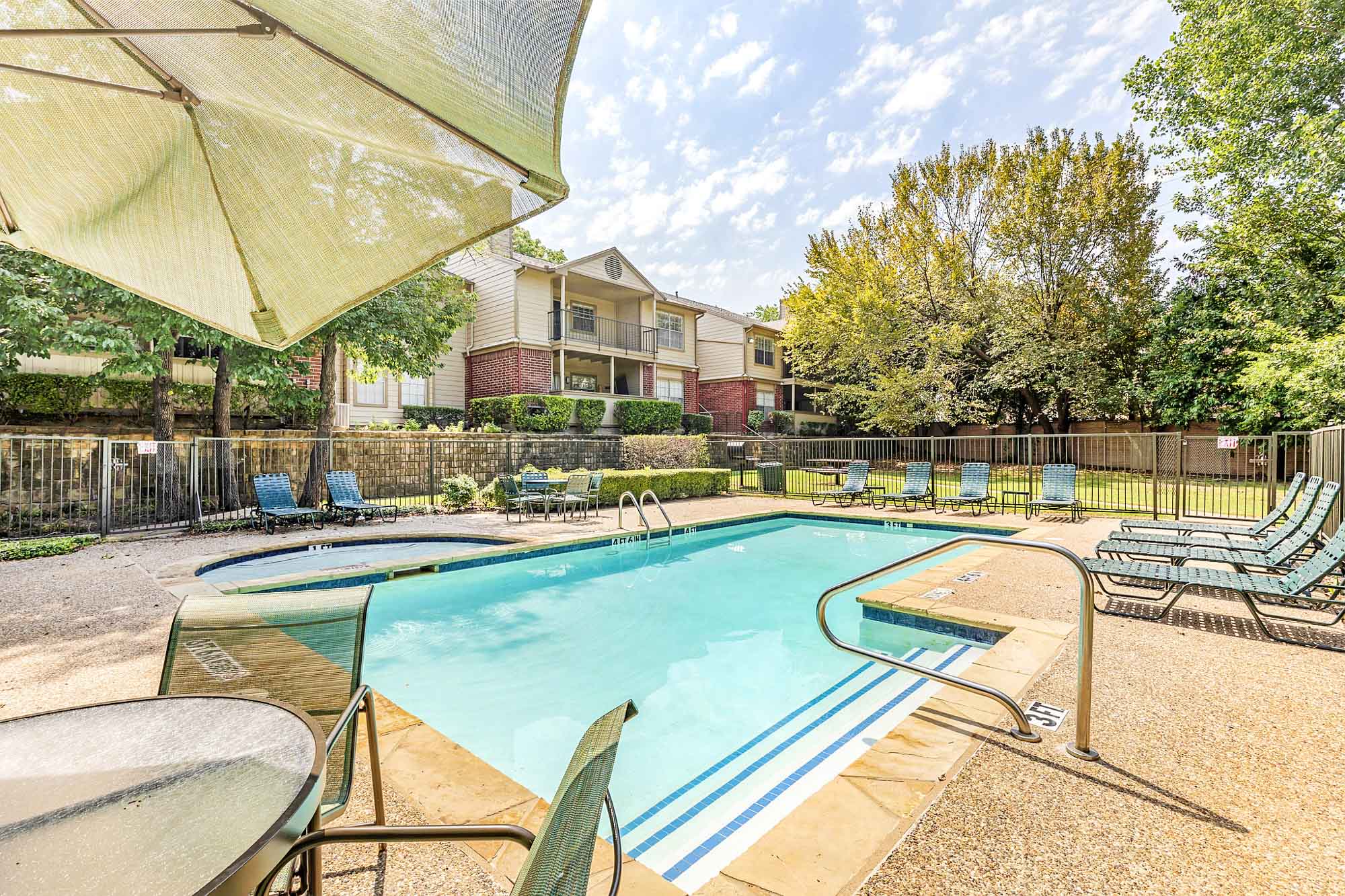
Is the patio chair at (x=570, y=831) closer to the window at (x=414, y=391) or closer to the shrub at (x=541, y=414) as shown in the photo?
the shrub at (x=541, y=414)

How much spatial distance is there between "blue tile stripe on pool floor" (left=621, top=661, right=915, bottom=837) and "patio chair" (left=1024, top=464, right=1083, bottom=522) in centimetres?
908

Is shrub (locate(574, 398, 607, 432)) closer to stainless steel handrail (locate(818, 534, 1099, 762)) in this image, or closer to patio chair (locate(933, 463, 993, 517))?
patio chair (locate(933, 463, 993, 517))

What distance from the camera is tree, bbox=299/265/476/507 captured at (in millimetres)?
11740

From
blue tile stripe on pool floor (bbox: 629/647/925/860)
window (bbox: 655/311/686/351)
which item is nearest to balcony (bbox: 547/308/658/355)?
window (bbox: 655/311/686/351)

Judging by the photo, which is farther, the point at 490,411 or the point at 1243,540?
the point at 490,411

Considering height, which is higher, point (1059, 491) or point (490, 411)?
point (490, 411)

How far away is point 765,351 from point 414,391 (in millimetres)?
16831

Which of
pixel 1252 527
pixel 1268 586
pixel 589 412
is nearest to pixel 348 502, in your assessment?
pixel 589 412

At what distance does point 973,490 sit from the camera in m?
13.4

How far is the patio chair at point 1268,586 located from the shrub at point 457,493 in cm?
1206

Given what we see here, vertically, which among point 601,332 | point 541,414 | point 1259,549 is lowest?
point 1259,549

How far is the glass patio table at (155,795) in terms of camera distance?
1.06m

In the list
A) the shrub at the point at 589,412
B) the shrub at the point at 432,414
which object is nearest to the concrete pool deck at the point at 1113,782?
the shrub at the point at 432,414

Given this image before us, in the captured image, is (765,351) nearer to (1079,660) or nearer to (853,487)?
(853,487)
